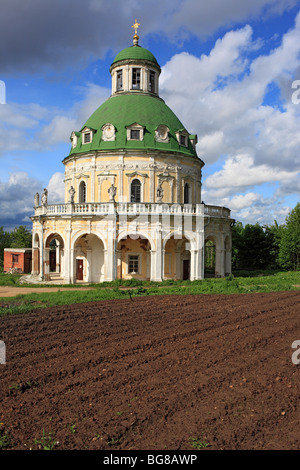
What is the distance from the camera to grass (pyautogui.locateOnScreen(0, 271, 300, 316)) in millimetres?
20659

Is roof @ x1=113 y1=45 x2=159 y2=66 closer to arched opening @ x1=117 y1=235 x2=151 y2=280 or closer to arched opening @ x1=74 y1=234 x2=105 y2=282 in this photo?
arched opening @ x1=74 y1=234 x2=105 y2=282

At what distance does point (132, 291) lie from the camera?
2500 centimetres

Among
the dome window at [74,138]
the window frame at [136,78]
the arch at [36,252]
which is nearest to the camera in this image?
the arch at [36,252]

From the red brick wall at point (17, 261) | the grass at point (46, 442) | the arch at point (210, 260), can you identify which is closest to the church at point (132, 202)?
the arch at point (210, 260)

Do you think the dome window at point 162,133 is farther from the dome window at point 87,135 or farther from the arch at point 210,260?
the arch at point 210,260

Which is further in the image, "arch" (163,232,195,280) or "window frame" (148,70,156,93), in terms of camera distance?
"window frame" (148,70,156,93)

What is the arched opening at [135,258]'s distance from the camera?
112ft

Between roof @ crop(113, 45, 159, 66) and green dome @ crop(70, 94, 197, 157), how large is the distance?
4199 mm

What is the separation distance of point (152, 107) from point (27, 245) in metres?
41.3

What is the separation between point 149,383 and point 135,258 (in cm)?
2499

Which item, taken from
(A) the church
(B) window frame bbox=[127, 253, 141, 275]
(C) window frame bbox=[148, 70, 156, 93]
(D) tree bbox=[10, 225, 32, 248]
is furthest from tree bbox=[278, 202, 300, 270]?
(D) tree bbox=[10, 225, 32, 248]

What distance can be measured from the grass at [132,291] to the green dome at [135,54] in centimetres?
2484
